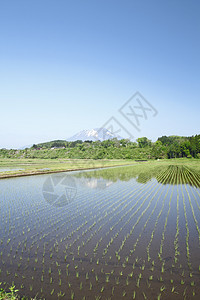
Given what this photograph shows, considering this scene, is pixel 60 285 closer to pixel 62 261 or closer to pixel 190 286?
pixel 62 261

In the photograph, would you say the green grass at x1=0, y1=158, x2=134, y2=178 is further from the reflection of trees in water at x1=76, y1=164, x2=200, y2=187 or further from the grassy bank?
the reflection of trees in water at x1=76, y1=164, x2=200, y2=187

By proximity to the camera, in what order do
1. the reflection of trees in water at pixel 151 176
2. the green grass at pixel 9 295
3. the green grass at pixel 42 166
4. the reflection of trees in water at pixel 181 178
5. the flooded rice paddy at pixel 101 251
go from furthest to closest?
1. the green grass at pixel 42 166
2. the reflection of trees in water at pixel 151 176
3. the reflection of trees in water at pixel 181 178
4. the flooded rice paddy at pixel 101 251
5. the green grass at pixel 9 295

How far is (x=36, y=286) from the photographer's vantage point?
371 cm

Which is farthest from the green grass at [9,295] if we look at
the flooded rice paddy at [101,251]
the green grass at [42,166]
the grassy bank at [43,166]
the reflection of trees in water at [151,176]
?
the green grass at [42,166]

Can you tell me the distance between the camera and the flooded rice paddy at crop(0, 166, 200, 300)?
3.68m

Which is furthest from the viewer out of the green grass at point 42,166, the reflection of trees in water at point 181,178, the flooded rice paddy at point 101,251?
the green grass at point 42,166

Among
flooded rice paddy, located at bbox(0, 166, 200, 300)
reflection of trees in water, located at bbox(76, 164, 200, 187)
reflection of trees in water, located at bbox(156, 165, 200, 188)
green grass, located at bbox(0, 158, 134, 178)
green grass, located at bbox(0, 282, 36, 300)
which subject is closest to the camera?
green grass, located at bbox(0, 282, 36, 300)

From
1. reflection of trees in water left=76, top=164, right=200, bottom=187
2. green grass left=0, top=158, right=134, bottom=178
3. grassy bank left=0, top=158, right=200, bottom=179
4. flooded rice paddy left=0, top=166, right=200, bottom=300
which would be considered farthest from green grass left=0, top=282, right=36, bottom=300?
green grass left=0, top=158, right=134, bottom=178

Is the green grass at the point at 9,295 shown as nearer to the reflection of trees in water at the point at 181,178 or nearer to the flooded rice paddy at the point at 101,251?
the flooded rice paddy at the point at 101,251

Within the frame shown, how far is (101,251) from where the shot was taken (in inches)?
197

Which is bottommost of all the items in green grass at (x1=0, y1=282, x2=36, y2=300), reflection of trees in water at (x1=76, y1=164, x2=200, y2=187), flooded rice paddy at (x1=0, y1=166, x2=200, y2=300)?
flooded rice paddy at (x1=0, y1=166, x2=200, y2=300)

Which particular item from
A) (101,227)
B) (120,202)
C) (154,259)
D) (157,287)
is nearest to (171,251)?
(154,259)

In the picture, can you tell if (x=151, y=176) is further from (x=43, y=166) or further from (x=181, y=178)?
(x=43, y=166)

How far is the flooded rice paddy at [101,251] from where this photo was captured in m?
3.68
